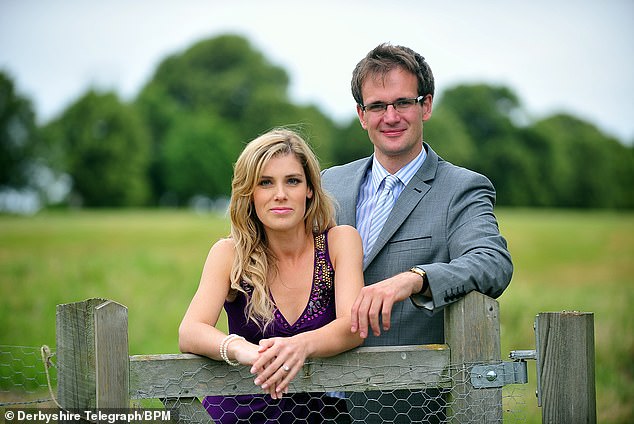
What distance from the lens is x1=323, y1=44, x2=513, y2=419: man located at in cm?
375

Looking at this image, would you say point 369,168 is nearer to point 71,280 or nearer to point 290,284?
point 290,284

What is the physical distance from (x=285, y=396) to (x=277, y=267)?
632 mm

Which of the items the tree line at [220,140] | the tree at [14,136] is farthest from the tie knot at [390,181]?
the tree line at [220,140]

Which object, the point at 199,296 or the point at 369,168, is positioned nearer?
the point at 199,296

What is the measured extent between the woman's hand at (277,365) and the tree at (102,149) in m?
53.1

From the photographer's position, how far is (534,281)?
88.0 feet

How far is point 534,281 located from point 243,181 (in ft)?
79.6

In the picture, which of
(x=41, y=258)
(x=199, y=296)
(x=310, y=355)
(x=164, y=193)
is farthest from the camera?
(x=164, y=193)

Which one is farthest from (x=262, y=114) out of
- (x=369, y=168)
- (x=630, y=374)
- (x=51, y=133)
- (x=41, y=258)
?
(x=369, y=168)

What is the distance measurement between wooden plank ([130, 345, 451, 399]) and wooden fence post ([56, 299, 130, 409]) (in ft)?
0.23

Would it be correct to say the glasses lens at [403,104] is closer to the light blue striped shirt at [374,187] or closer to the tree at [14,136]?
the light blue striped shirt at [374,187]

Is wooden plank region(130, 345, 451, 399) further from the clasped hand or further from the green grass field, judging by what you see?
the green grass field

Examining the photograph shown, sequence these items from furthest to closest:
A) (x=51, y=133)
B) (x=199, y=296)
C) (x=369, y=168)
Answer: (x=51, y=133) → (x=369, y=168) → (x=199, y=296)

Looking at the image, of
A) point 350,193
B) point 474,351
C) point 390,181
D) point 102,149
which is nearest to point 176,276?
point 350,193
